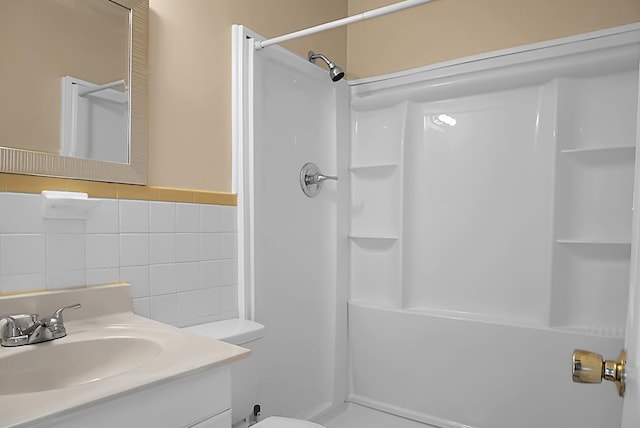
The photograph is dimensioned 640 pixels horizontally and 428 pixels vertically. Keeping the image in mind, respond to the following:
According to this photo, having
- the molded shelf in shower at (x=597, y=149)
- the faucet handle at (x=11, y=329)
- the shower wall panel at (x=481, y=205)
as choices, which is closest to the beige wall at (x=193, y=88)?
the faucet handle at (x=11, y=329)

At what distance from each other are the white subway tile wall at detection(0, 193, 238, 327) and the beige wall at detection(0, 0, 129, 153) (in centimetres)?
20

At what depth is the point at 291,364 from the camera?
2213 mm

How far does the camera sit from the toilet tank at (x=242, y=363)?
1.55 m

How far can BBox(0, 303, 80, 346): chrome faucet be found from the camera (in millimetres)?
1070

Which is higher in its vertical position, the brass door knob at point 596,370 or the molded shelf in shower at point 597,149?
the molded shelf in shower at point 597,149

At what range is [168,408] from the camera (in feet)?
3.05

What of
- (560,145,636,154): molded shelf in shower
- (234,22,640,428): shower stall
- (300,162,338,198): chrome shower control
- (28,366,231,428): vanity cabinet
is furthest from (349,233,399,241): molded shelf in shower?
(28,366,231,428): vanity cabinet

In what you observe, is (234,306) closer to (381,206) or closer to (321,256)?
(321,256)

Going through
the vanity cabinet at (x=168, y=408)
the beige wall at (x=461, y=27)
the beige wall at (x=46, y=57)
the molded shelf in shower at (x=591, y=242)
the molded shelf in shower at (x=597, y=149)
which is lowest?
the vanity cabinet at (x=168, y=408)

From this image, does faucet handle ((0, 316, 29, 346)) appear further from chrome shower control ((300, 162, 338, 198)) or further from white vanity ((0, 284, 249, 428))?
chrome shower control ((300, 162, 338, 198))

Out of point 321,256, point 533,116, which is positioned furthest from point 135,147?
point 533,116

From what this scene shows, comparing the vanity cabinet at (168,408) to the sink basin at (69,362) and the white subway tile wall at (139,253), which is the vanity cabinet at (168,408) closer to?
the sink basin at (69,362)

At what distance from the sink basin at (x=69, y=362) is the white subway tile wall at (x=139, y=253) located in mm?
227

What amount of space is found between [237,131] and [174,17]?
48 cm
